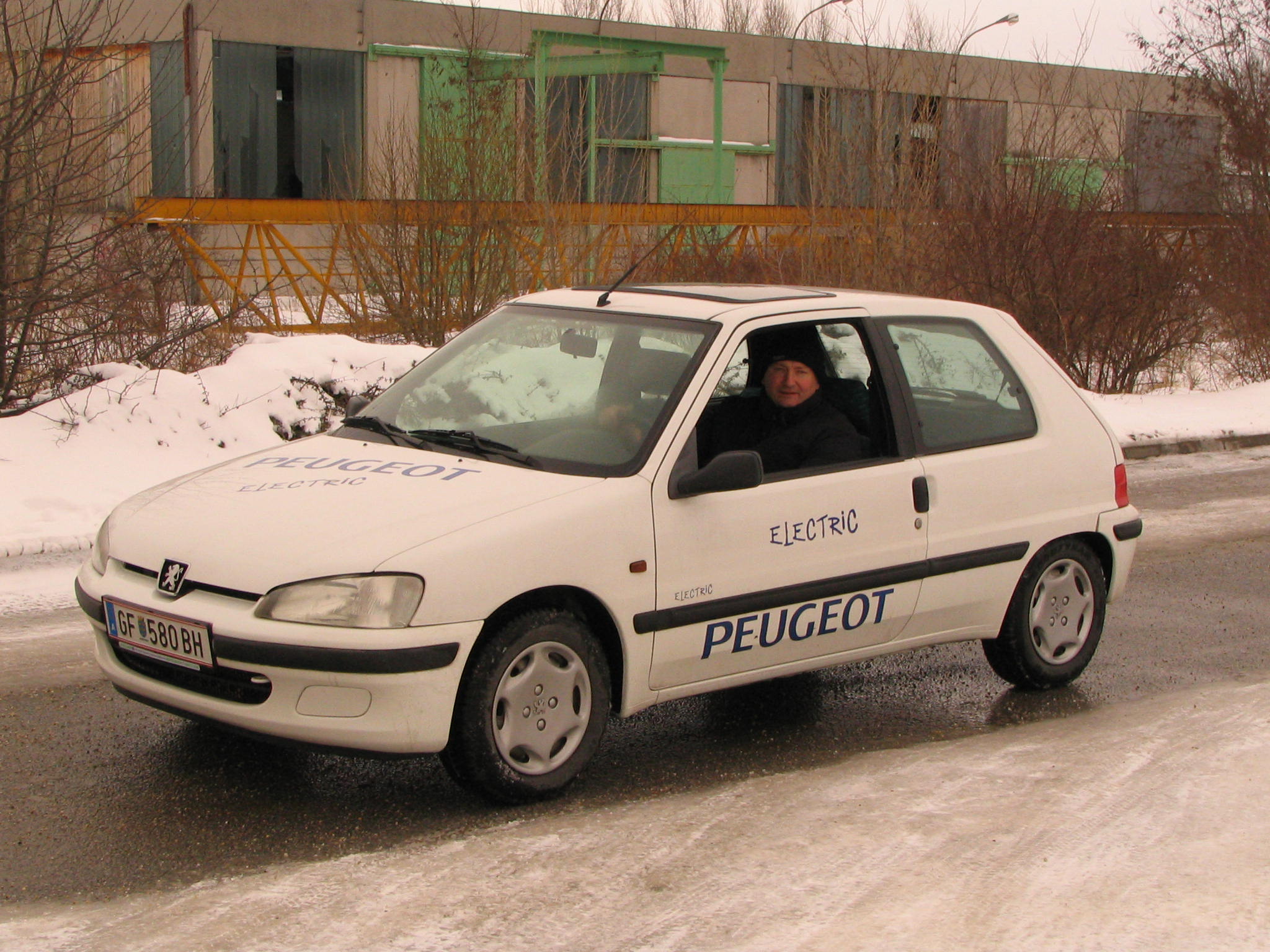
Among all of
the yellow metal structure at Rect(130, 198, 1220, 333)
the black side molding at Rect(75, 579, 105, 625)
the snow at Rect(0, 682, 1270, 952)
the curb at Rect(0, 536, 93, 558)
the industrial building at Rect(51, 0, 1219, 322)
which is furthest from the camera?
the industrial building at Rect(51, 0, 1219, 322)

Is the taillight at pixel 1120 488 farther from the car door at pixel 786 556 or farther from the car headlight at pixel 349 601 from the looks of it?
the car headlight at pixel 349 601

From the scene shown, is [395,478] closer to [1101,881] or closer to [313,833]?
[313,833]

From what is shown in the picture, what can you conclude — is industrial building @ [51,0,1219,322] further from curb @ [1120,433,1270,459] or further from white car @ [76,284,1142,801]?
white car @ [76,284,1142,801]

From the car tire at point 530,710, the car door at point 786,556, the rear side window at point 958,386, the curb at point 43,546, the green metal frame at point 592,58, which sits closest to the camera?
the car tire at point 530,710

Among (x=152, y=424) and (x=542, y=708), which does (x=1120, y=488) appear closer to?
(x=542, y=708)

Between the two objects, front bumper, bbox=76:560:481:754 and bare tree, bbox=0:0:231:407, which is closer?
front bumper, bbox=76:560:481:754

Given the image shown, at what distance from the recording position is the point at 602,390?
5316mm

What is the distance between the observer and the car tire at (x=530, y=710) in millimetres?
4500

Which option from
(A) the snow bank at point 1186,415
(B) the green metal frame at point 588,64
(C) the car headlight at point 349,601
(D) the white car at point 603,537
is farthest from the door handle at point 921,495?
(B) the green metal frame at point 588,64

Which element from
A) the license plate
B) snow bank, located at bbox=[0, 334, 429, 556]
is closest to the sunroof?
the license plate

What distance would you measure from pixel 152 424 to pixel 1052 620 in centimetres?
709

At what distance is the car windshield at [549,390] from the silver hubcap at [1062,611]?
1.87 metres

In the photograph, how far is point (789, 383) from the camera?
18.7 ft

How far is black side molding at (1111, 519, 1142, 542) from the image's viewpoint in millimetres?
6289
